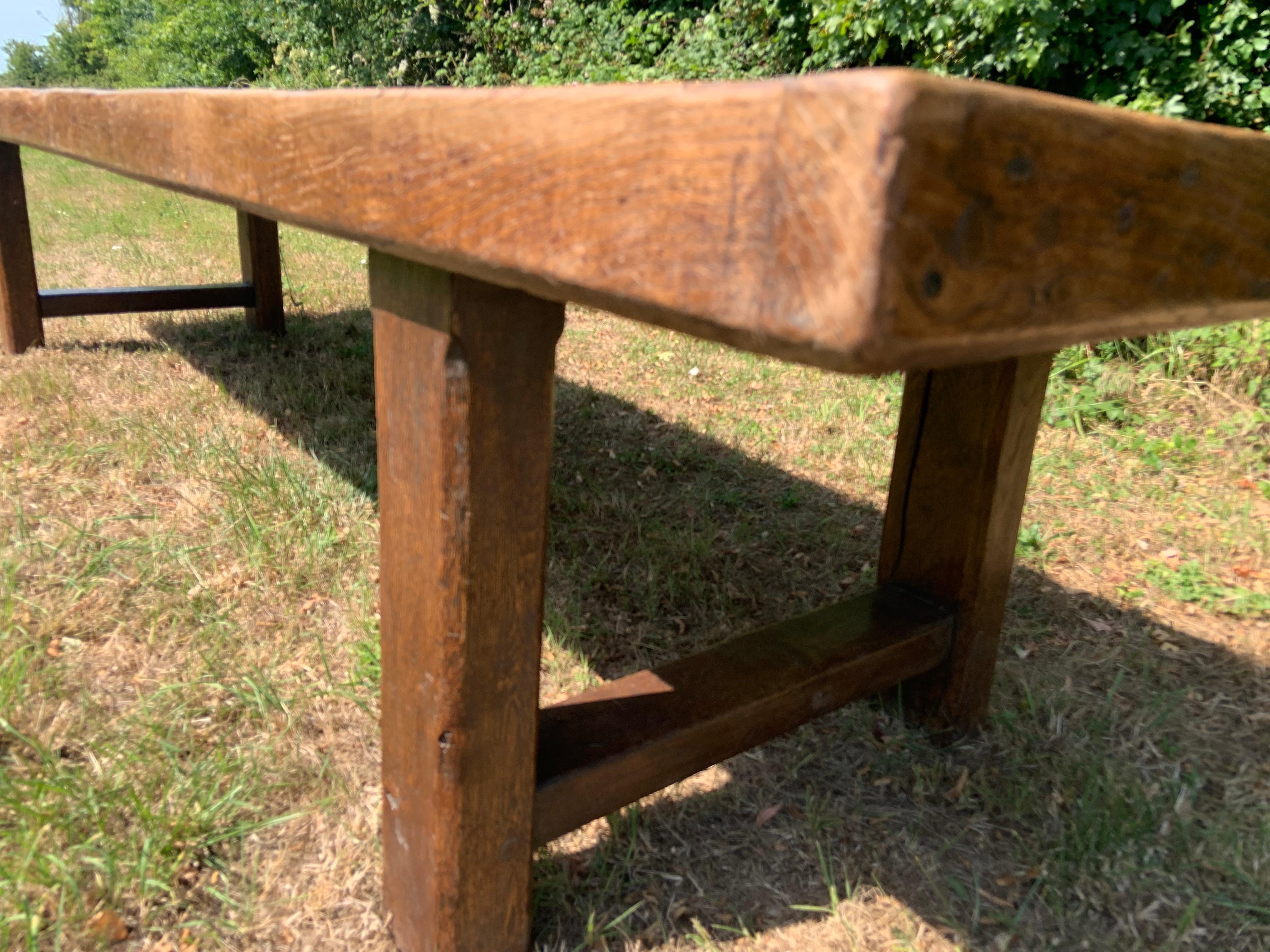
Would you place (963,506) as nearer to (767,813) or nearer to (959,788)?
(959,788)

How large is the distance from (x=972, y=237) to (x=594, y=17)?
29.1ft

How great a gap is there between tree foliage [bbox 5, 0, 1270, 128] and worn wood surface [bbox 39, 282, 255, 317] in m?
3.16

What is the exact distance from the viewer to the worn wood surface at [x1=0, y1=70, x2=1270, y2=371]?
54 centimetres

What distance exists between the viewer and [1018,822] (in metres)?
1.63

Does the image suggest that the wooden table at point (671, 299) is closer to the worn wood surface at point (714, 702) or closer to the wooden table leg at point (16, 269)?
the worn wood surface at point (714, 702)

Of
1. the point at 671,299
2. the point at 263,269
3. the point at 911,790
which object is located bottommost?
the point at 911,790

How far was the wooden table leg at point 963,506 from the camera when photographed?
1.63m

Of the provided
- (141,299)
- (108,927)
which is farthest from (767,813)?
(141,299)

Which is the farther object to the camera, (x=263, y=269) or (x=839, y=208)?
(x=263, y=269)

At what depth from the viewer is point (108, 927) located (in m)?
1.30

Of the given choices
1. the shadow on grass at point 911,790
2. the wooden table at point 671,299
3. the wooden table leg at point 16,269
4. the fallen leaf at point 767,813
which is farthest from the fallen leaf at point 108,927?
the wooden table leg at point 16,269

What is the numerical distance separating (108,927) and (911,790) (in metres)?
1.30

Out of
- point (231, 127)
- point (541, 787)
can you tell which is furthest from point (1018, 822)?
point (231, 127)

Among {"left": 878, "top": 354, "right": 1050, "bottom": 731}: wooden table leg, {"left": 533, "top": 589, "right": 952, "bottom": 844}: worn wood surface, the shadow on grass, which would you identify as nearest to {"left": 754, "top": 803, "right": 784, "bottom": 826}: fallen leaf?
the shadow on grass
